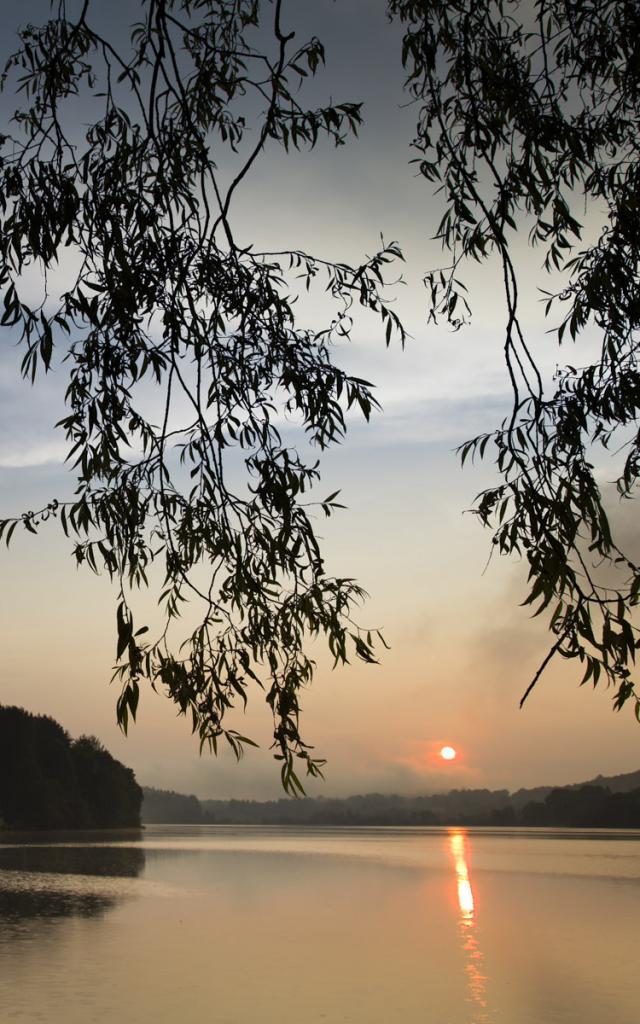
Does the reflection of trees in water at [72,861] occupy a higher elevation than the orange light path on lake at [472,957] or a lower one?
higher

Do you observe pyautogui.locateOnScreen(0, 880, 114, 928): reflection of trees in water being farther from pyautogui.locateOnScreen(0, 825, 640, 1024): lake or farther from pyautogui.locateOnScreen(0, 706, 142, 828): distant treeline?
pyautogui.locateOnScreen(0, 706, 142, 828): distant treeline

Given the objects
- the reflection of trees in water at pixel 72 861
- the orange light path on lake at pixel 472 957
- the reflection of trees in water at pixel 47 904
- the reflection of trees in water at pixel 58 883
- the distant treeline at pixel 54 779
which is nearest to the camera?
the orange light path on lake at pixel 472 957

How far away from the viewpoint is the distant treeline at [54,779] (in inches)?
2781

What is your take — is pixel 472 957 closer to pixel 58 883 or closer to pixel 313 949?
pixel 313 949

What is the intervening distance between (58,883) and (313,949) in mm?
12340

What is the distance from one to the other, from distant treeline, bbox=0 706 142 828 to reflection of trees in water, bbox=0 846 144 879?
23.3 meters

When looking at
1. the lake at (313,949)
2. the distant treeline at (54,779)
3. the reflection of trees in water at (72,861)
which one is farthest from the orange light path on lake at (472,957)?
the distant treeline at (54,779)

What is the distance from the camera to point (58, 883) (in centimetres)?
2711

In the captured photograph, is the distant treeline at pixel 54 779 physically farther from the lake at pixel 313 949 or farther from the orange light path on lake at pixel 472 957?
the orange light path on lake at pixel 472 957

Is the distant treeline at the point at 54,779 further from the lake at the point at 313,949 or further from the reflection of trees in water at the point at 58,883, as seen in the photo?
the lake at the point at 313,949

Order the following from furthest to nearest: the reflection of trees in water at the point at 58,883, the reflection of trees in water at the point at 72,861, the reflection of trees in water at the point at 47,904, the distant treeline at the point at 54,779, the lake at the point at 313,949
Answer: the distant treeline at the point at 54,779 → the reflection of trees in water at the point at 72,861 → the reflection of trees in water at the point at 58,883 → the reflection of trees in water at the point at 47,904 → the lake at the point at 313,949

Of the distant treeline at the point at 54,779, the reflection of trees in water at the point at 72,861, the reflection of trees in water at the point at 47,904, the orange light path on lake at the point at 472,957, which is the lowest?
the orange light path on lake at the point at 472,957

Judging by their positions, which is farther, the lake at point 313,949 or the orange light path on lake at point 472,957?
the orange light path on lake at point 472,957

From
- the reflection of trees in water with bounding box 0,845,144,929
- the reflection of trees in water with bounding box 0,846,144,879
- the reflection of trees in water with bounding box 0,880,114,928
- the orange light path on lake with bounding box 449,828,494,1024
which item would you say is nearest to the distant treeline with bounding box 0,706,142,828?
the reflection of trees in water with bounding box 0,846,144,879
